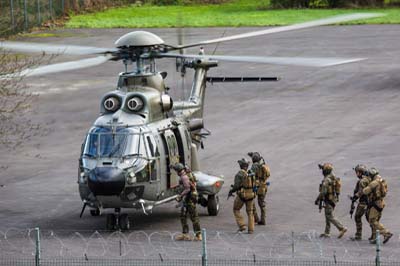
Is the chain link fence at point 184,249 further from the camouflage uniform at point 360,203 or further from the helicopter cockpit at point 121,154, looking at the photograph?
the helicopter cockpit at point 121,154

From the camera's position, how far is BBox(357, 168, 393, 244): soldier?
21938mm

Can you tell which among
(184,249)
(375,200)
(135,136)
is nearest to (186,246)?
(184,249)

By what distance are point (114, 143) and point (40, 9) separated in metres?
47.3

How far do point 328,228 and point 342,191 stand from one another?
5304mm

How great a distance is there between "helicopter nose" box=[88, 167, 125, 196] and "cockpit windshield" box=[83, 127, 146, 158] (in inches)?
19.6

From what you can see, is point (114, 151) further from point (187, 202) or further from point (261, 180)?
point (261, 180)

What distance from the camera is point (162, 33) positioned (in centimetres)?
6209

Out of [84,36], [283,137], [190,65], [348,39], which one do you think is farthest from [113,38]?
[190,65]

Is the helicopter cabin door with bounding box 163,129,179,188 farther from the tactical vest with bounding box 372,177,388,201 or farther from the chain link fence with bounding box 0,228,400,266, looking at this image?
the tactical vest with bounding box 372,177,388,201

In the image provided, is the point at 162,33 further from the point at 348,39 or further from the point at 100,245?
the point at 100,245

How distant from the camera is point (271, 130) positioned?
3734 centimetres

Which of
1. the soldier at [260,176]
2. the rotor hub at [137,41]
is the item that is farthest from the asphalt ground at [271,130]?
the rotor hub at [137,41]

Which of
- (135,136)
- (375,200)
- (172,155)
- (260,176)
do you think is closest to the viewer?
(375,200)

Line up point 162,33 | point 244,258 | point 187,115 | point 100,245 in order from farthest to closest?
1. point 162,33
2. point 187,115
3. point 100,245
4. point 244,258
